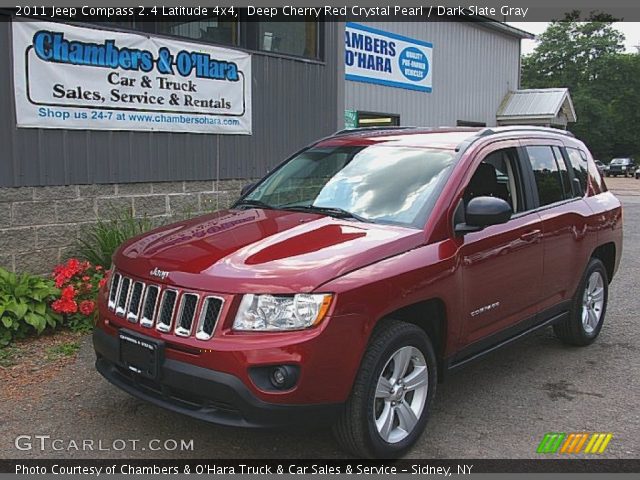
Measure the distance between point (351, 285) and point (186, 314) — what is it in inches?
33.9

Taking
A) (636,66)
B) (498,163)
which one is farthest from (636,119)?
(498,163)

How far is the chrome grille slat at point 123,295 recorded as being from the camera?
3.77m

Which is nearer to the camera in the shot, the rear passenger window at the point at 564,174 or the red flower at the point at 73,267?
the rear passenger window at the point at 564,174

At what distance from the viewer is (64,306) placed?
5777 mm

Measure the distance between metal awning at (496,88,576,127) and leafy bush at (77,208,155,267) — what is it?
13969 mm

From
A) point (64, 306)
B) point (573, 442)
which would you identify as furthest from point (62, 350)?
point (573, 442)

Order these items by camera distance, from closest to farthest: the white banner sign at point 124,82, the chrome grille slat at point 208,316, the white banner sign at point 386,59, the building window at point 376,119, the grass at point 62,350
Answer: the chrome grille slat at point 208,316 → the grass at point 62,350 → the white banner sign at point 124,82 → the white banner sign at point 386,59 → the building window at point 376,119

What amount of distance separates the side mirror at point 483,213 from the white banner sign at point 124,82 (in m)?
4.53

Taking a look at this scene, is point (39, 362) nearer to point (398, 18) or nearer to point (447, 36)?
point (398, 18)

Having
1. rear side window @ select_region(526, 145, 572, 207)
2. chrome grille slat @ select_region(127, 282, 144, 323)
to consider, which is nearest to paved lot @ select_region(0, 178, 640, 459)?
chrome grille slat @ select_region(127, 282, 144, 323)

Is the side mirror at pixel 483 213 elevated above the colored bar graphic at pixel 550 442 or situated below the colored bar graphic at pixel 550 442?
above

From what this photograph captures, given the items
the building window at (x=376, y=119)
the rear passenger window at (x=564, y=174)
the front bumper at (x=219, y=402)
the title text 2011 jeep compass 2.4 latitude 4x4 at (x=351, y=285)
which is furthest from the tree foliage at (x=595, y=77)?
the front bumper at (x=219, y=402)

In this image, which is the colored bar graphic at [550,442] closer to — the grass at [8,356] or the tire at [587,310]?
the tire at [587,310]

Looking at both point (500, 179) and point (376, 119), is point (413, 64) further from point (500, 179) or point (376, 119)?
point (500, 179)
